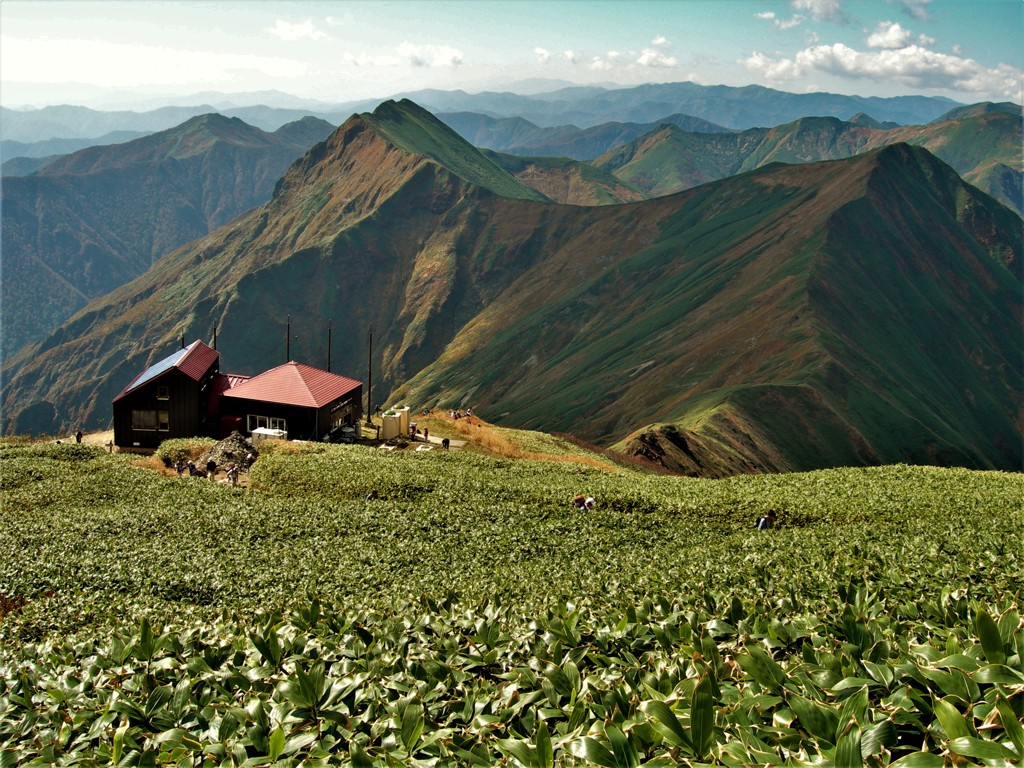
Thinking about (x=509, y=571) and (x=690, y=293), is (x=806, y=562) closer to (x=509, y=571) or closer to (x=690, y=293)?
(x=509, y=571)

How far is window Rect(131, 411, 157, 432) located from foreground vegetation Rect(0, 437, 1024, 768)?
25.8m

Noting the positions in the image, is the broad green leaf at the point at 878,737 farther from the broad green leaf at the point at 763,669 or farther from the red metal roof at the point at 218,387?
the red metal roof at the point at 218,387

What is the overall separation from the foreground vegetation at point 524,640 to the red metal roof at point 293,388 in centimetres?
2444

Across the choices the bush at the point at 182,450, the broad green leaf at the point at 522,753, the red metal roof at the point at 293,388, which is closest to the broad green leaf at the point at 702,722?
the broad green leaf at the point at 522,753

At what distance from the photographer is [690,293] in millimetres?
111062

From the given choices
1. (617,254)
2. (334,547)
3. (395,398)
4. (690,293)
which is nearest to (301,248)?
(395,398)

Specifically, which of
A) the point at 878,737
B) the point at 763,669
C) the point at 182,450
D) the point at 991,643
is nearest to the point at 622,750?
the point at 878,737

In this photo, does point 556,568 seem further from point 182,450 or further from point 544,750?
point 182,450

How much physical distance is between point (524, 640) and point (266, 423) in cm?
4415

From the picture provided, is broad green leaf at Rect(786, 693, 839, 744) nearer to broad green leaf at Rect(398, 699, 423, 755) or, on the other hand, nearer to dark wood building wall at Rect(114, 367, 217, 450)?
broad green leaf at Rect(398, 699, 423, 755)

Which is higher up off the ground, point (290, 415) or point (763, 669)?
point (763, 669)

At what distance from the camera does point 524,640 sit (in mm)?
9195

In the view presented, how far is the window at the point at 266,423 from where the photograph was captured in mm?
49906

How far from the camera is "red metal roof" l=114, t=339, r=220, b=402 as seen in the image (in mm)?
50156
